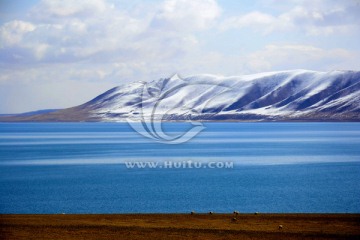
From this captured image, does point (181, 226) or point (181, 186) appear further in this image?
point (181, 186)

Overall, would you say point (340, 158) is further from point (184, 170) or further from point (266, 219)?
point (266, 219)

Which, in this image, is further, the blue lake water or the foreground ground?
the blue lake water

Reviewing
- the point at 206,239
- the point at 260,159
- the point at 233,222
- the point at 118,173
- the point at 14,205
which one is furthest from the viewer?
the point at 260,159

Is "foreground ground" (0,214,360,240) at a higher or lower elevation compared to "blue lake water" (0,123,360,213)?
higher

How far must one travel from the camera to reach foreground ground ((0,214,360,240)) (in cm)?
1830

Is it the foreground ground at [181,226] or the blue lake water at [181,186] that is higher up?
the foreground ground at [181,226]

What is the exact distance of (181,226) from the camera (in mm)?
19750

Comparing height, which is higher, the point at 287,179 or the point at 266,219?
the point at 266,219

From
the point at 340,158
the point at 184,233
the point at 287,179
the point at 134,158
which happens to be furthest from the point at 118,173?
the point at 184,233

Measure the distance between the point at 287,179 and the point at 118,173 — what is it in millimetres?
14781

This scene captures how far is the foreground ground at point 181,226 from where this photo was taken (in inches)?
720

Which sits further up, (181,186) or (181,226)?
(181,226)

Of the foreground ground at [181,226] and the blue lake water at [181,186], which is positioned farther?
the blue lake water at [181,186]

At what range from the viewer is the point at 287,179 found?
4803cm
